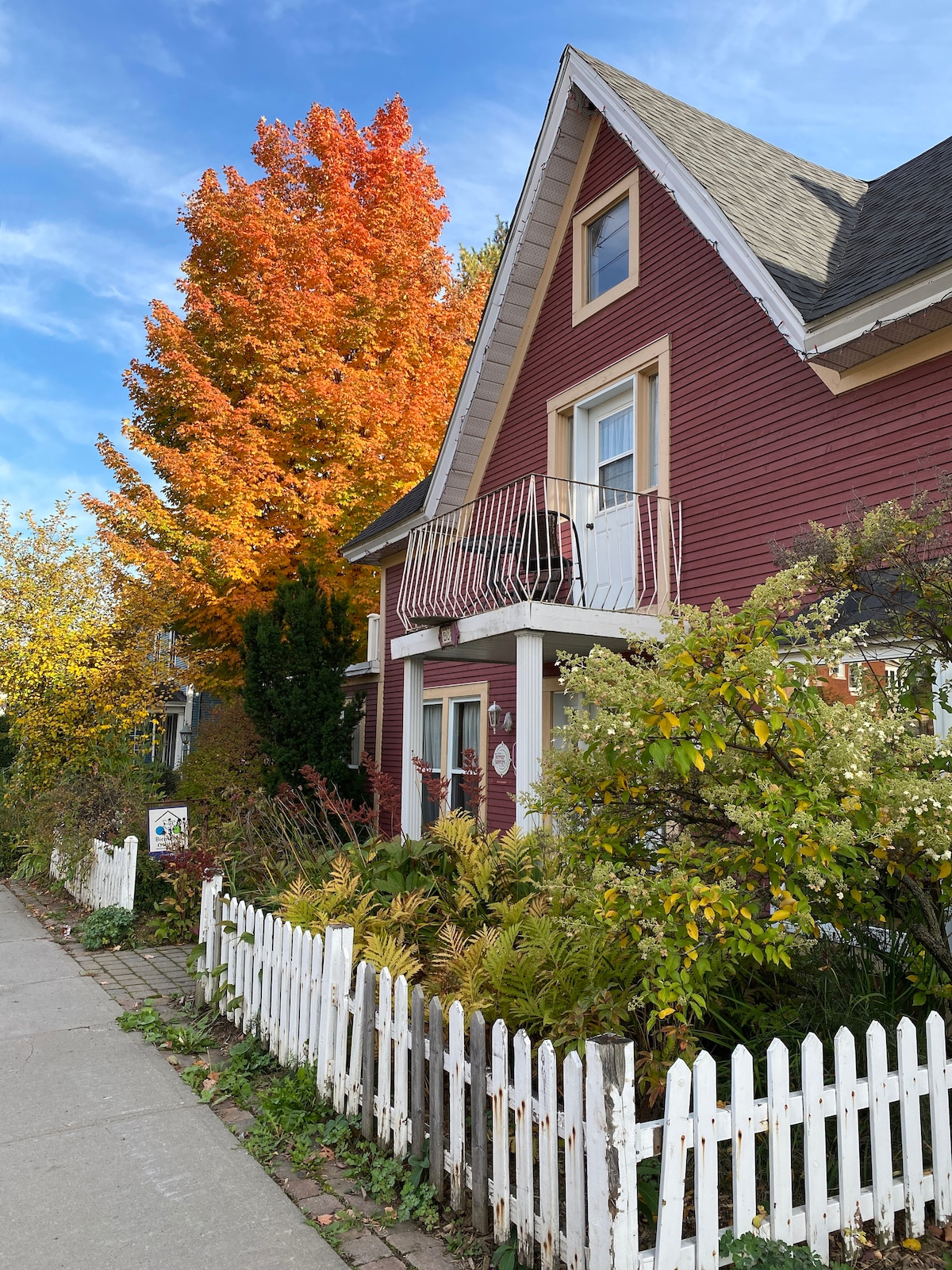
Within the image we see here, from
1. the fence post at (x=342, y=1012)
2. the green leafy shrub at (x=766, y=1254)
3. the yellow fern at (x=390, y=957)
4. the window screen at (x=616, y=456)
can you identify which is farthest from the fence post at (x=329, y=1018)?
the window screen at (x=616, y=456)

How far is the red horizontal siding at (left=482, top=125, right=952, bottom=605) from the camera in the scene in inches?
265

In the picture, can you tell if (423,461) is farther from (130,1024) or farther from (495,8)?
(130,1024)

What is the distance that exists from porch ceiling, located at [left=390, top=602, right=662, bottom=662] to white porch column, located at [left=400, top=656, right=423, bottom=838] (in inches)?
9.7

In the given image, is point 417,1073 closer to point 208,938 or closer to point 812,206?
point 208,938

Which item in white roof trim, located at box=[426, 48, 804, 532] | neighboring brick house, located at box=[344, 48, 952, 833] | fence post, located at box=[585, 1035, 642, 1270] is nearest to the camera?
fence post, located at box=[585, 1035, 642, 1270]

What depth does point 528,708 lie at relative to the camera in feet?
25.9

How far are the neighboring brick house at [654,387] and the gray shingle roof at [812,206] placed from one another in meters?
0.04

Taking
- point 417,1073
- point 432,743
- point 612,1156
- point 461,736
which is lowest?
point 417,1073

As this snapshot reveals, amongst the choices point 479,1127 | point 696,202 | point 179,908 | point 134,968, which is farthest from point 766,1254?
point 696,202

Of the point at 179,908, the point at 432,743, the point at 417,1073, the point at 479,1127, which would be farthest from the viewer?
the point at 432,743

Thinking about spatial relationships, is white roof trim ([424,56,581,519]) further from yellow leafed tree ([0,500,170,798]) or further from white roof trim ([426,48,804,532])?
yellow leafed tree ([0,500,170,798])

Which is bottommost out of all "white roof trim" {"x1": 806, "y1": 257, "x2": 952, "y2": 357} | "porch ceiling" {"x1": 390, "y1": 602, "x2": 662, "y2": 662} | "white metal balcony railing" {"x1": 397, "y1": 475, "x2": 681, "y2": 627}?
"porch ceiling" {"x1": 390, "y1": 602, "x2": 662, "y2": 662}

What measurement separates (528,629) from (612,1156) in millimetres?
5309

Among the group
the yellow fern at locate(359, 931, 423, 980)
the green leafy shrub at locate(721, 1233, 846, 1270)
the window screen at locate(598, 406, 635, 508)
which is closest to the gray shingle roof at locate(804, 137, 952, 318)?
the window screen at locate(598, 406, 635, 508)
